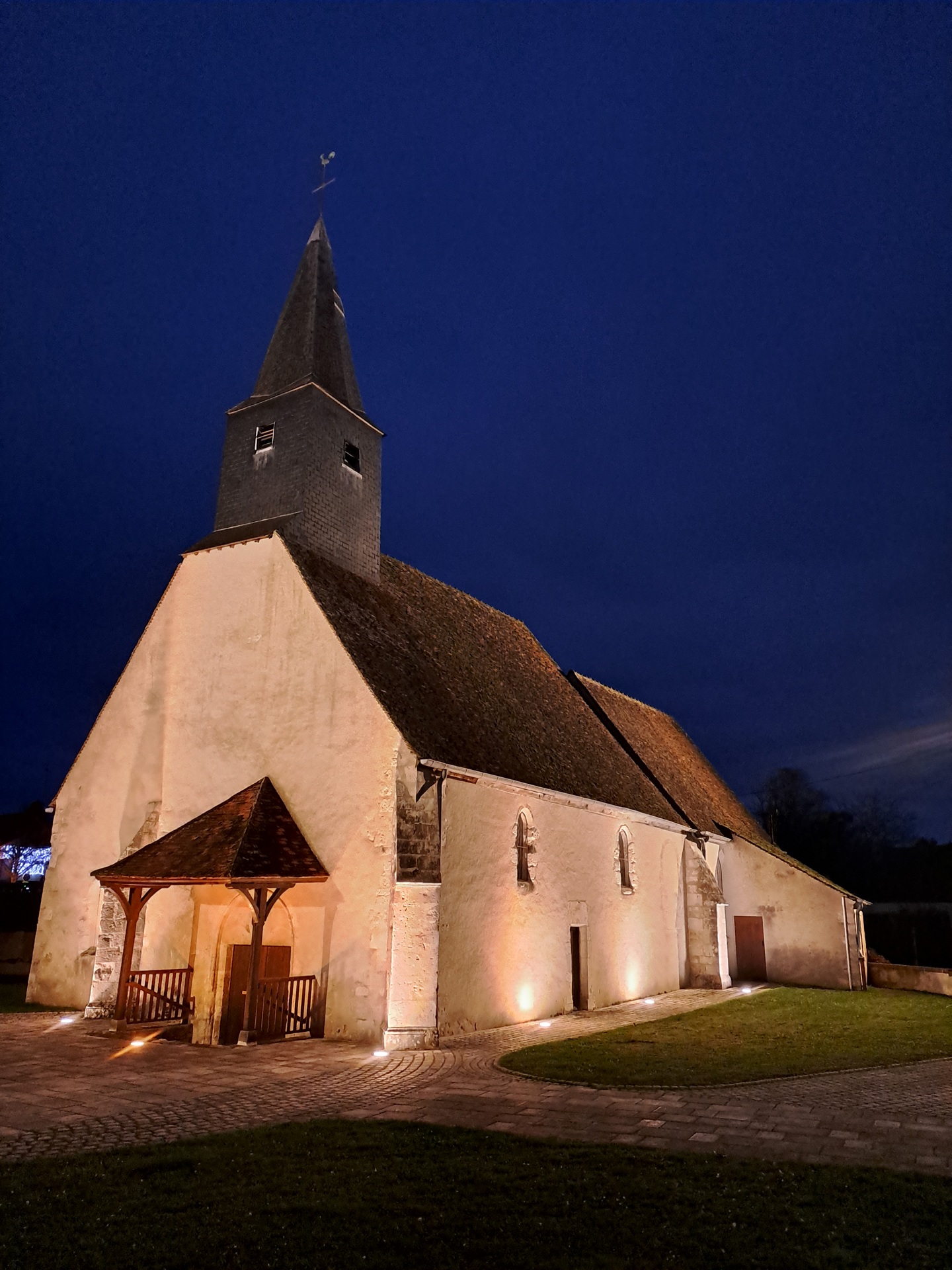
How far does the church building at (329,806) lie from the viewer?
47.8 ft

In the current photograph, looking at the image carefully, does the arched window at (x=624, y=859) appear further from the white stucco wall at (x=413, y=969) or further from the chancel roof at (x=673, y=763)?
the white stucco wall at (x=413, y=969)

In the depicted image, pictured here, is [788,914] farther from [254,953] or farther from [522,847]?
[254,953]

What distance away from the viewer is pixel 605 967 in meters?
20.7

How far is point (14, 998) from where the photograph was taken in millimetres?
19797

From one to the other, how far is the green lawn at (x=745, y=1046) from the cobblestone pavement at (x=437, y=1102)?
57 cm

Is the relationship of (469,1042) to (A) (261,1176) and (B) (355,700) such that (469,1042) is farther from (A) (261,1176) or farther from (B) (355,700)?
(A) (261,1176)

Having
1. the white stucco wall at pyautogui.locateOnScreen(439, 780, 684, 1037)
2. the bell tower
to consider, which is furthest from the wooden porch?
the bell tower

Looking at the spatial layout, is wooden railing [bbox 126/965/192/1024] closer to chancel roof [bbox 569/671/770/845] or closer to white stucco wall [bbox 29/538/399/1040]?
white stucco wall [bbox 29/538/399/1040]

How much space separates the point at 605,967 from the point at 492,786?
683cm

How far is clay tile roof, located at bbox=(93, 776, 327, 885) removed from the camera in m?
14.1

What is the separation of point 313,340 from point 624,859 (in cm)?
1536

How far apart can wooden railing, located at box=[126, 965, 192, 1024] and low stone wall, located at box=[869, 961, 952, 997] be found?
67.1 feet

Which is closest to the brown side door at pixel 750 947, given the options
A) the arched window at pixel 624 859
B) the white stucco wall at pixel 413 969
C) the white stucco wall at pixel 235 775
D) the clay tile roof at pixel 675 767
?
the clay tile roof at pixel 675 767

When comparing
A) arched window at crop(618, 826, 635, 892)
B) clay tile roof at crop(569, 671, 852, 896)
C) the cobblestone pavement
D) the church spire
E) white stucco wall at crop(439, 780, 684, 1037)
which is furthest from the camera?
clay tile roof at crop(569, 671, 852, 896)
